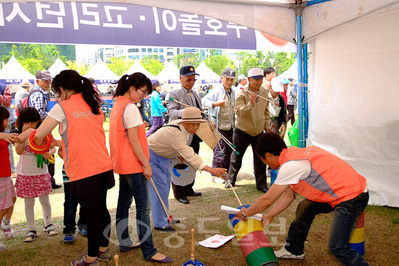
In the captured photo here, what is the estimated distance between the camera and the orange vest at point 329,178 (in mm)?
2338

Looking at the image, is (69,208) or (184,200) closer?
(69,208)

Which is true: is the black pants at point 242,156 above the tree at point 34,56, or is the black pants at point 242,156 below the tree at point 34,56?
below

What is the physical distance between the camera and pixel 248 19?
4.31 m

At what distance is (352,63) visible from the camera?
4562mm

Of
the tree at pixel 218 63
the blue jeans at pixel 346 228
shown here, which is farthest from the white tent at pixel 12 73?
the tree at pixel 218 63

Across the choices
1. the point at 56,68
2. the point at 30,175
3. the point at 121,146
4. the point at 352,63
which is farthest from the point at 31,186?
the point at 56,68

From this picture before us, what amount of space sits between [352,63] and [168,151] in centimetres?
291

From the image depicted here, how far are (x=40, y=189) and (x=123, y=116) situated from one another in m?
1.37

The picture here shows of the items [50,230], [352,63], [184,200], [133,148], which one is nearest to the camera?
[133,148]

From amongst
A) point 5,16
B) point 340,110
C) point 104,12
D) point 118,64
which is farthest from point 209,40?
point 118,64

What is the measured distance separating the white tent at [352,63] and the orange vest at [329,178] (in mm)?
2332

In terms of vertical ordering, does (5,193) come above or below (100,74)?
below

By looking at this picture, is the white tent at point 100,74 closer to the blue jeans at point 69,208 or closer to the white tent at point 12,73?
the white tent at point 12,73

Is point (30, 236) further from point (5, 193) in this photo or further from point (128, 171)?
point (128, 171)
